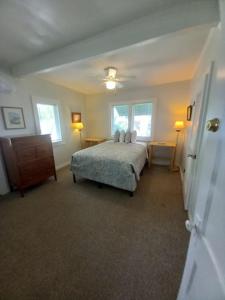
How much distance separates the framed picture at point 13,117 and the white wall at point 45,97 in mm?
80

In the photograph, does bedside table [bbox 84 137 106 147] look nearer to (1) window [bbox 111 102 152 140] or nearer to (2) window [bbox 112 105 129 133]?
(2) window [bbox 112 105 129 133]

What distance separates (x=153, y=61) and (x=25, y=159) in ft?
10.1

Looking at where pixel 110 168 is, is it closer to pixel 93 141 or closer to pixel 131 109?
pixel 93 141

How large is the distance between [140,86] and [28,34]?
3077 mm

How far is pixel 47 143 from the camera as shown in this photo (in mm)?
2992

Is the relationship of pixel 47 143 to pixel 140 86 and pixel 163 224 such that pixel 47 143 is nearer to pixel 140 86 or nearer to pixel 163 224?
pixel 163 224

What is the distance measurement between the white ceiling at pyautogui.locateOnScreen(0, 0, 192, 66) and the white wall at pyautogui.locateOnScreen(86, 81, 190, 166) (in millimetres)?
2709

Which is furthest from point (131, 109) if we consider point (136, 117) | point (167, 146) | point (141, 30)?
point (141, 30)

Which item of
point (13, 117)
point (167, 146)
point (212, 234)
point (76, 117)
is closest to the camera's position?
point (212, 234)

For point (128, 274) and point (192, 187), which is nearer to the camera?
point (128, 274)

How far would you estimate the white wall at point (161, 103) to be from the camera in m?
3.64

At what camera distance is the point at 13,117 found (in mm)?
2707

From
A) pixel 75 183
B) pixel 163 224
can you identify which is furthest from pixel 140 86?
pixel 163 224

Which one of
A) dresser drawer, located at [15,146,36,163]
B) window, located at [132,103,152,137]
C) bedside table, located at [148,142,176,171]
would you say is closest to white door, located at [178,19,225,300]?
dresser drawer, located at [15,146,36,163]
